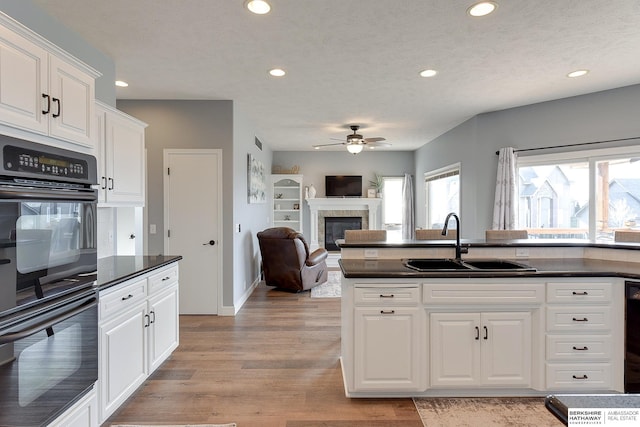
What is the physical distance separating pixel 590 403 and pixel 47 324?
1.97 m

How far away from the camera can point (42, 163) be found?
4.96 feet

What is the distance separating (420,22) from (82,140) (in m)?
2.47

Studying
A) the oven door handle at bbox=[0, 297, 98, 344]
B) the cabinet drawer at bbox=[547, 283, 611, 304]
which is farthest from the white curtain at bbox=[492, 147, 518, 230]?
the oven door handle at bbox=[0, 297, 98, 344]

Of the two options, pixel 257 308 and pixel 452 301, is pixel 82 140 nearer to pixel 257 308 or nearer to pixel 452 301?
pixel 452 301

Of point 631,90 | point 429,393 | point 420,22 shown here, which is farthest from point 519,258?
point 631,90

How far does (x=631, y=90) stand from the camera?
3.90m

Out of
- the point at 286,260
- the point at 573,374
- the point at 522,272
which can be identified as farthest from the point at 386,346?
the point at 286,260

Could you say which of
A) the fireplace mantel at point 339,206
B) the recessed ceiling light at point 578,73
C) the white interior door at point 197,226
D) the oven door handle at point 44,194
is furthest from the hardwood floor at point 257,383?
the fireplace mantel at point 339,206

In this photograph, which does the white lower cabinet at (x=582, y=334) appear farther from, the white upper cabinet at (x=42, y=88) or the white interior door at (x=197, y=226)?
the white interior door at (x=197, y=226)

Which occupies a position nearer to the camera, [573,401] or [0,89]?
[573,401]

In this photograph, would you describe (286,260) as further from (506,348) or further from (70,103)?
(70,103)

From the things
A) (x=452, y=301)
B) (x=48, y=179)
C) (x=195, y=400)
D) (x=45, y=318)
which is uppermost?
(x=48, y=179)

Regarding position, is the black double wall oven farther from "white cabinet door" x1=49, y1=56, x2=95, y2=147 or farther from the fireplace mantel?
the fireplace mantel

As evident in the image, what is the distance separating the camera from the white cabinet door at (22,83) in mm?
1423
